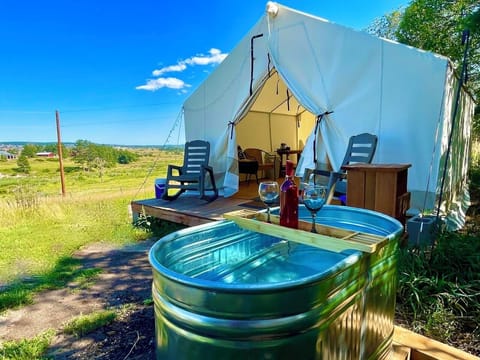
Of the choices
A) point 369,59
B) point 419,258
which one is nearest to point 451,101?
point 369,59

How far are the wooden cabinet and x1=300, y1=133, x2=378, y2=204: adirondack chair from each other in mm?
418

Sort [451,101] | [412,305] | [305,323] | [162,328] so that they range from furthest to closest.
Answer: [451,101] < [412,305] < [162,328] < [305,323]

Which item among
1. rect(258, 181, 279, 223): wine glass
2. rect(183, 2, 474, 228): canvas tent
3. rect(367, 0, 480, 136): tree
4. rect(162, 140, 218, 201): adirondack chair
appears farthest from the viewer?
rect(367, 0, 480, 136): tree

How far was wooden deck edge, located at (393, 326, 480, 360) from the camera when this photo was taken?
57.4 inches

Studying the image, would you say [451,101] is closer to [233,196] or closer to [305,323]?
[233,196]

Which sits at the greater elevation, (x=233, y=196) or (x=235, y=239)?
(x=235, y=239)

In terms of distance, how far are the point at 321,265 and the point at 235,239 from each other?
35cm

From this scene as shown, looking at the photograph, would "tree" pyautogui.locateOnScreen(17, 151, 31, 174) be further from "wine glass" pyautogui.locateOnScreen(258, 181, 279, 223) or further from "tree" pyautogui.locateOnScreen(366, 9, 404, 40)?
"wine glass" pyautogui.locateOnScreen(258, 181, 279, 223)

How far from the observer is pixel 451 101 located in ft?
13.0

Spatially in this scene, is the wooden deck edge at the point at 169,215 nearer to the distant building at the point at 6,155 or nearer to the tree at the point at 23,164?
the tree at the point at 23,164

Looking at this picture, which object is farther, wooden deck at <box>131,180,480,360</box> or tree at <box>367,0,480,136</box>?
tree at <box>367,0,480,136</box>

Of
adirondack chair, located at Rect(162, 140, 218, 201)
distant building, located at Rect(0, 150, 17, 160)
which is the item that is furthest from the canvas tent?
distant building, located at Rect(0, 150, 17, 160)

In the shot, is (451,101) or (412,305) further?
(451,101)

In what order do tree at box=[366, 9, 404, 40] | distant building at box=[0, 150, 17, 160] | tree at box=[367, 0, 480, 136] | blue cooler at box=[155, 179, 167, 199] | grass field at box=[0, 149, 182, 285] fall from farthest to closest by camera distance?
distant building at box=[0, 150, 17, 160] → tree at box=[366, 9, 404, 40] → tree at box=[367, 0, 480, 136] → blue cooler at box=[155, 179, 167, 199] → grass field at box=[0, 149, 182, 285]
